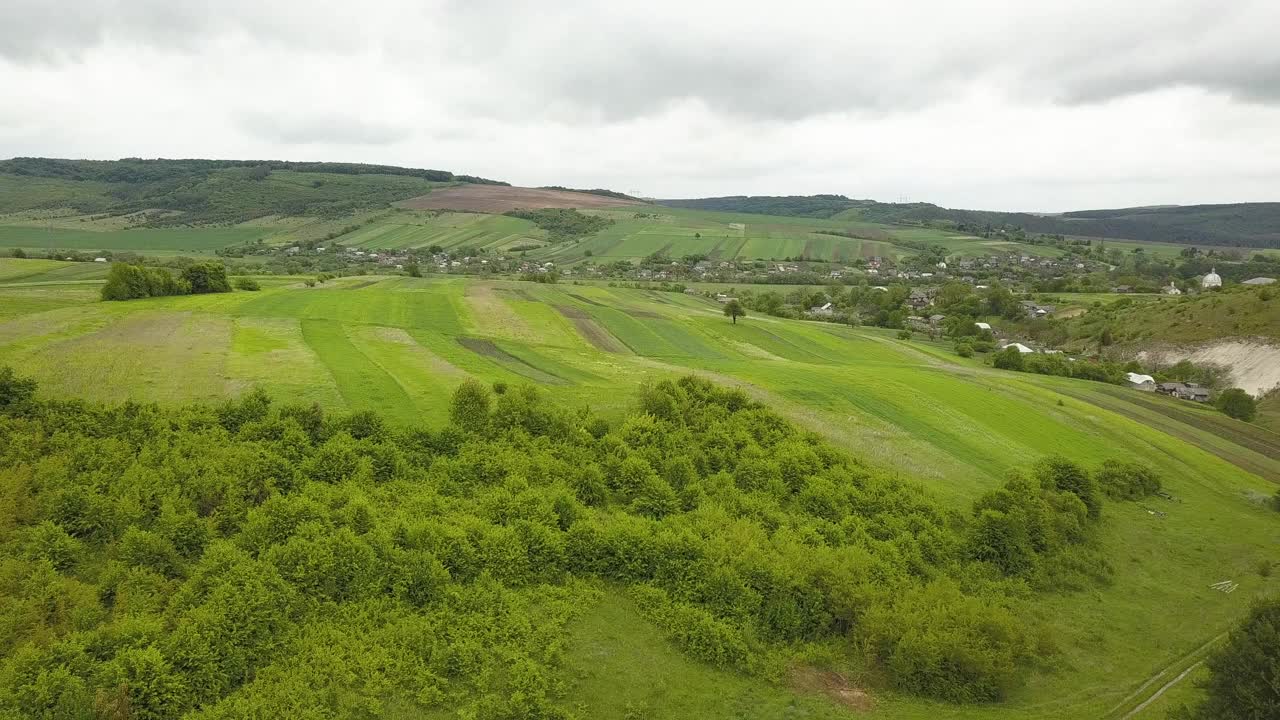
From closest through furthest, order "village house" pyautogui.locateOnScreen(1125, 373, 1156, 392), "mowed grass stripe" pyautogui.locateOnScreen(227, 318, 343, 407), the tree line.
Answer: "mowed grass stripe" pyautogui.locateOnScreen(227, 318, 343, 407), the tree line, "village house" pyautogui.locateOnScreen(1125, 373, 1156, 392)

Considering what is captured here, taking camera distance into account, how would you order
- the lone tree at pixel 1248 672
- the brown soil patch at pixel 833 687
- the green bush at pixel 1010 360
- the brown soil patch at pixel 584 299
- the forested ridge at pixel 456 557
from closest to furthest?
the lone tree at pixel 1248 672 < the forested ridge at pixel 456 557 < the brown soil patch at pixel 833 687 < the green bush at pixel 1010 360 < the brown soil patch at pixel 584 299

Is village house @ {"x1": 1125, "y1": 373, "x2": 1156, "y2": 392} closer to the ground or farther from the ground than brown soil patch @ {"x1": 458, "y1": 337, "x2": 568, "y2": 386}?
closer to the ground

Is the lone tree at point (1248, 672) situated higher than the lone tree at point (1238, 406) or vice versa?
the lone tree at point (1248, 672)

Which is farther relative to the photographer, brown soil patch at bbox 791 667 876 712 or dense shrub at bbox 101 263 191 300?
dense shrub at bbox 101 263 191 300

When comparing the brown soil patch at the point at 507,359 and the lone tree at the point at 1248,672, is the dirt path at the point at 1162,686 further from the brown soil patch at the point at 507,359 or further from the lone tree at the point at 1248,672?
the brown soil patch at the point at 507,359

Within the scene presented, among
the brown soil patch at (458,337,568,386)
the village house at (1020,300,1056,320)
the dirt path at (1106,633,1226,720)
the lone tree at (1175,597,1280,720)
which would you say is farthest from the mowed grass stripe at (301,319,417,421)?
the village house at (1020,300,1056,320)

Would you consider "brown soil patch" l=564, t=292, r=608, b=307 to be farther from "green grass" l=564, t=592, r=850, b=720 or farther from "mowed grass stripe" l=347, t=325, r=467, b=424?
"green grass" l=564, t=592, r=850, b=720

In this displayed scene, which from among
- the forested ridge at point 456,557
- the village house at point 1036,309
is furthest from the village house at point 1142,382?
the forested ridge at point 456,557
